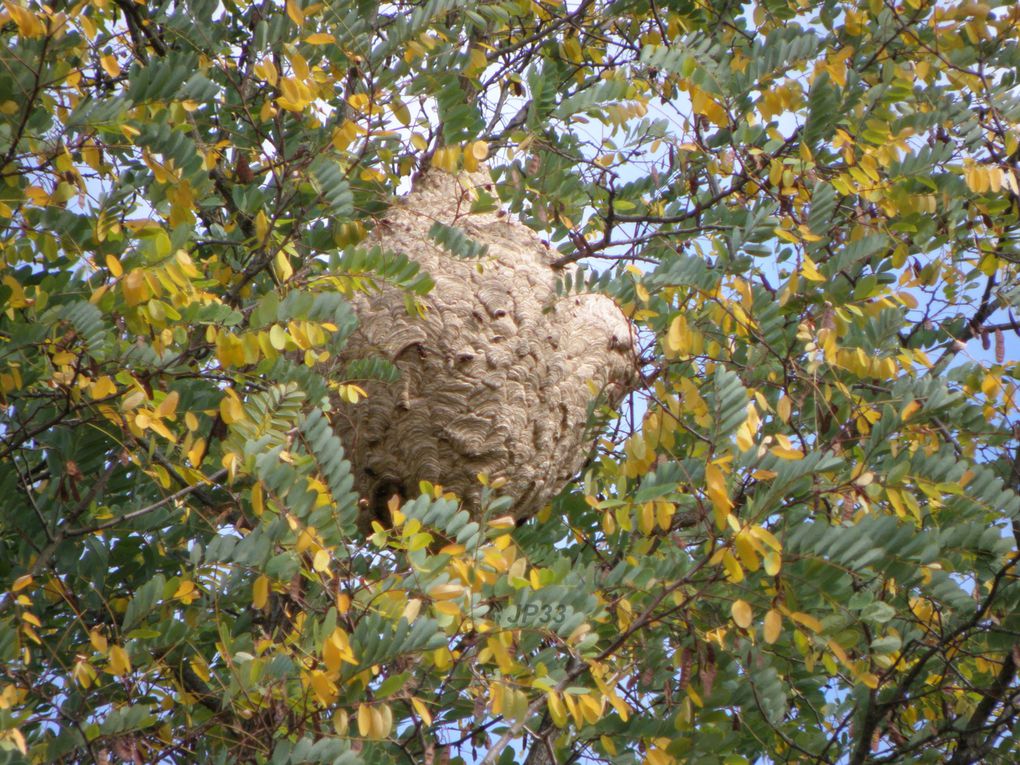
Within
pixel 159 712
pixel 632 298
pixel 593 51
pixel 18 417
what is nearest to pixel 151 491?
pixel 18 417

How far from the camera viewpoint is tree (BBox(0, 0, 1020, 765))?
2373 millimetres

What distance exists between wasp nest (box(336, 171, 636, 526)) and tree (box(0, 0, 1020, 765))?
108mm

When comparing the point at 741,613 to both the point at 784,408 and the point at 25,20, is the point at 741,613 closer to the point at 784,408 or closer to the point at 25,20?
the point at 784,408

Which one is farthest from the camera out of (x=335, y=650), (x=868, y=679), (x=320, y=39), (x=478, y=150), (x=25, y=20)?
(x=478, y=150)

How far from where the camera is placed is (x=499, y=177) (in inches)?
134

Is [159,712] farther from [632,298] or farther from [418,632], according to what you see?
[632,298]

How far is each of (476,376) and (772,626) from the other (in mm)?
1065

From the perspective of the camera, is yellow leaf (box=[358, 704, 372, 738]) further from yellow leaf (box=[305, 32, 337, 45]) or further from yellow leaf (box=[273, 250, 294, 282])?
yellow leaf (box=[305, 32, 337, 45])

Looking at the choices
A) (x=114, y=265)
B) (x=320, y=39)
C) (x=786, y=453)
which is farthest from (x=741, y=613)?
(x=320, y=39)

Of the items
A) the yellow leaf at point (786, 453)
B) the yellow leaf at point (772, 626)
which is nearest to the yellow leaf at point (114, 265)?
the yellow leaf at point (786, 453)

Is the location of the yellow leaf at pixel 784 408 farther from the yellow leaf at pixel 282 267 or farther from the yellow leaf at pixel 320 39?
the yellow leaf at pixel 320 39

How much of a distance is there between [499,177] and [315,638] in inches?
63.7

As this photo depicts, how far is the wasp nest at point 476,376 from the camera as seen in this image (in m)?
2.99

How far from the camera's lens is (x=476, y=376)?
3.00 m
